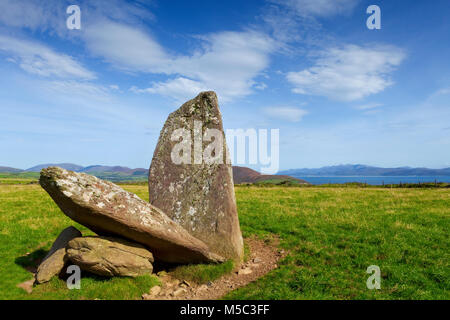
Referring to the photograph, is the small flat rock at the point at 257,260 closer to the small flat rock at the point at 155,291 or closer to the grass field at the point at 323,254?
the grass field at the point at 323,254

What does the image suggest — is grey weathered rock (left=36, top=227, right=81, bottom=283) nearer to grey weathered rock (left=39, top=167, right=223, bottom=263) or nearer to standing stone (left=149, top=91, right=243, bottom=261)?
grey weathered rock (left=39, top=167, right=223, bottom=263)

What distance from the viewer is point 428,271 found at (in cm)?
935

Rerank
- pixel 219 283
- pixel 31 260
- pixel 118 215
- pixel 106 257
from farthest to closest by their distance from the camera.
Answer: pixel 31 260 < pixel 219 283 < pixel 106 257 < pixel 118 215

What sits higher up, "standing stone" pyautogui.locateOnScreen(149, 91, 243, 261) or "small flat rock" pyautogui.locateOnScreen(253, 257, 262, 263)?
"standing stone" pyautogui.locateOnScreen(149, 91, 243, 261)

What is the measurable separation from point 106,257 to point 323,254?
799 cm

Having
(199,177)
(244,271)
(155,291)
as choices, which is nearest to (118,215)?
(155,291)

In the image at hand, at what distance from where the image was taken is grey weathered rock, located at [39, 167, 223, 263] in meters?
8.45

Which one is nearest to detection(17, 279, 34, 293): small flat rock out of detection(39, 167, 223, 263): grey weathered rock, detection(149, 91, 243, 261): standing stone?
detection(39, 167, 223, 263): grey weathered rock

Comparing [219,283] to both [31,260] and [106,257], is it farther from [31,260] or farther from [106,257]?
[31,260]

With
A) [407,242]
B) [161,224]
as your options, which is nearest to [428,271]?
[407,242]

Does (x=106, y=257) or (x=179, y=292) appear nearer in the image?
(x=106, y=257)

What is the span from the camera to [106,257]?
9164mm

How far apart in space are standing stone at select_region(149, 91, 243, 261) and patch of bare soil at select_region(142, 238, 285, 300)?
0.72 metres

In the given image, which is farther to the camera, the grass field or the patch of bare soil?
the patch of bare soil
